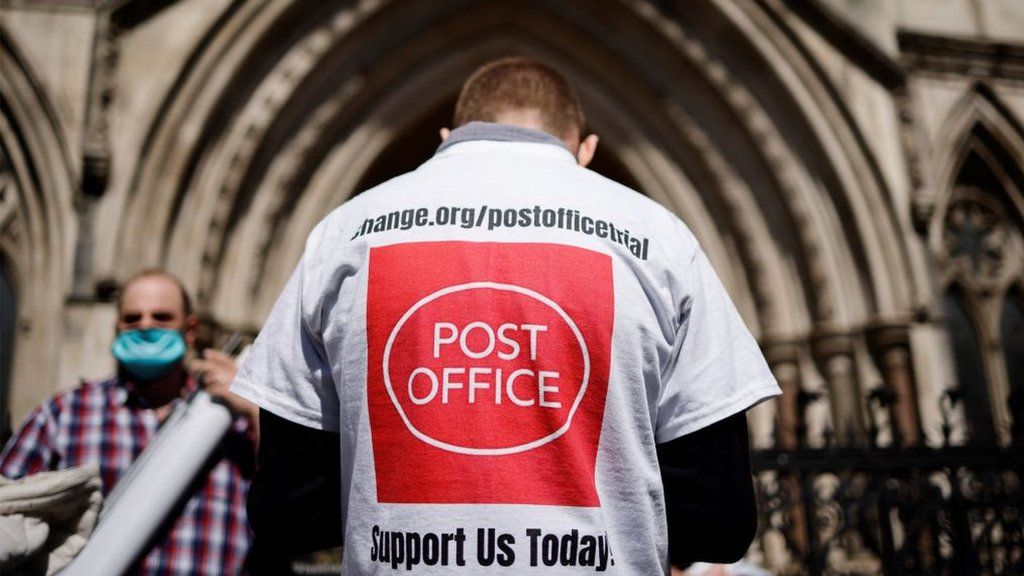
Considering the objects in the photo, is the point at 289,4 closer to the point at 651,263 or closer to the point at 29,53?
the point at 29,53

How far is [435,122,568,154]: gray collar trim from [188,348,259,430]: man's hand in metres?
1.06

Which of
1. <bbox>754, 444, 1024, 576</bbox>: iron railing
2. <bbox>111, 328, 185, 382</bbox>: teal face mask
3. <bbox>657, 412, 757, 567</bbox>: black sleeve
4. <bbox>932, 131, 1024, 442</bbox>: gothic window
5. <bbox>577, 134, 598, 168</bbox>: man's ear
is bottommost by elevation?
<bbox>754, 444, 1024, 576</bbox>: iron railing

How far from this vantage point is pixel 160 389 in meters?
2.64

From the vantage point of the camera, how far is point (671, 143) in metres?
8.30

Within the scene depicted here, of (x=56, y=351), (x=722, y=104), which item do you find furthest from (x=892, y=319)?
(x=56, y=351)

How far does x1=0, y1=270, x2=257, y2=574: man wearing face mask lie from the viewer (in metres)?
2.33

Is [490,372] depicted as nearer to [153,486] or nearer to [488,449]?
[488,449]

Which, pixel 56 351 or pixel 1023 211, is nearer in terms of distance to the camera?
pixel 56 351

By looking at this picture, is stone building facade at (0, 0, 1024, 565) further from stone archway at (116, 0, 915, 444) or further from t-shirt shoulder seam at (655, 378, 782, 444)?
t-shirt shoulder seam at (655, 378, 782, 444)

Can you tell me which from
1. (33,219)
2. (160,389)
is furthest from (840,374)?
(33,219)

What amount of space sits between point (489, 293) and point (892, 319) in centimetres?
667

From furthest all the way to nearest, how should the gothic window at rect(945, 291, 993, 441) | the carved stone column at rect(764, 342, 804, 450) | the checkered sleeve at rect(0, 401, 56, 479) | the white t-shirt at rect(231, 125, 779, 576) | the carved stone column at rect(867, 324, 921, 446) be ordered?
the gothic window at rect(945, 291, 993, 441) < the carved stone column at rect(764, 342, 804, 450) < the carved stone column at rect(867, 324, 921, 446) < the checkered sleeve at rect(0, 401, 56, 479) < the white t-shirt at rect(231, 125, 779, 576)

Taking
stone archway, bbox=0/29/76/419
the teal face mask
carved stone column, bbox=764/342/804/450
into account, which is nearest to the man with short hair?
the teal face mask

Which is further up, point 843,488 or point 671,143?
point 671,143
